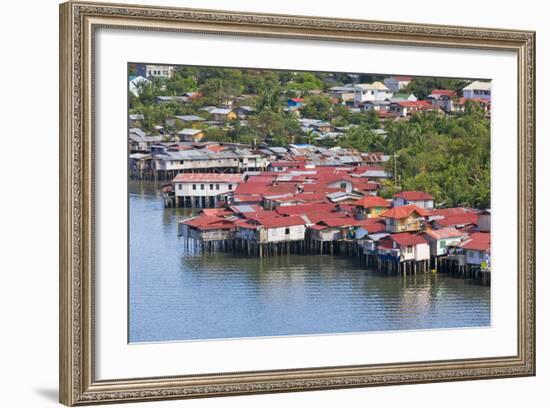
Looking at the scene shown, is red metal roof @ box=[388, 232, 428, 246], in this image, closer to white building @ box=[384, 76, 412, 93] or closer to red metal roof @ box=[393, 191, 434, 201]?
red metal roof @ box=[393, 191, 434, 201]

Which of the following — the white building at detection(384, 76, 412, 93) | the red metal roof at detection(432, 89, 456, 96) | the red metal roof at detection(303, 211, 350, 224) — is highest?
the white building at detection(384, 76, 412, 93)

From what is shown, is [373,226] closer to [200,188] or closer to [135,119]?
[200,188]

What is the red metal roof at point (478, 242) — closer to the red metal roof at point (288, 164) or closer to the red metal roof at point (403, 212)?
the red metal roof at point (403, 212)

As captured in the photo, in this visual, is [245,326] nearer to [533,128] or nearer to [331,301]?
[331,301]

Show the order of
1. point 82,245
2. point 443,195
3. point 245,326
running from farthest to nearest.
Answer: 1. point 443,195
2. point 245,326
3. point 82,245

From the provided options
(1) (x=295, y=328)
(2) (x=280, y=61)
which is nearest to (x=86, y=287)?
(1) (x=295, y=328)

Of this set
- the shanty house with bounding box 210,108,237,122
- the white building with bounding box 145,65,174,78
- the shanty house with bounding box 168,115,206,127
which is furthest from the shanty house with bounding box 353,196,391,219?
the white building with bounding box 145,65,174,78

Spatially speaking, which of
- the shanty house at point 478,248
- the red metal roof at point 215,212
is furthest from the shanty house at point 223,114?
the shanty house at point 478,248
